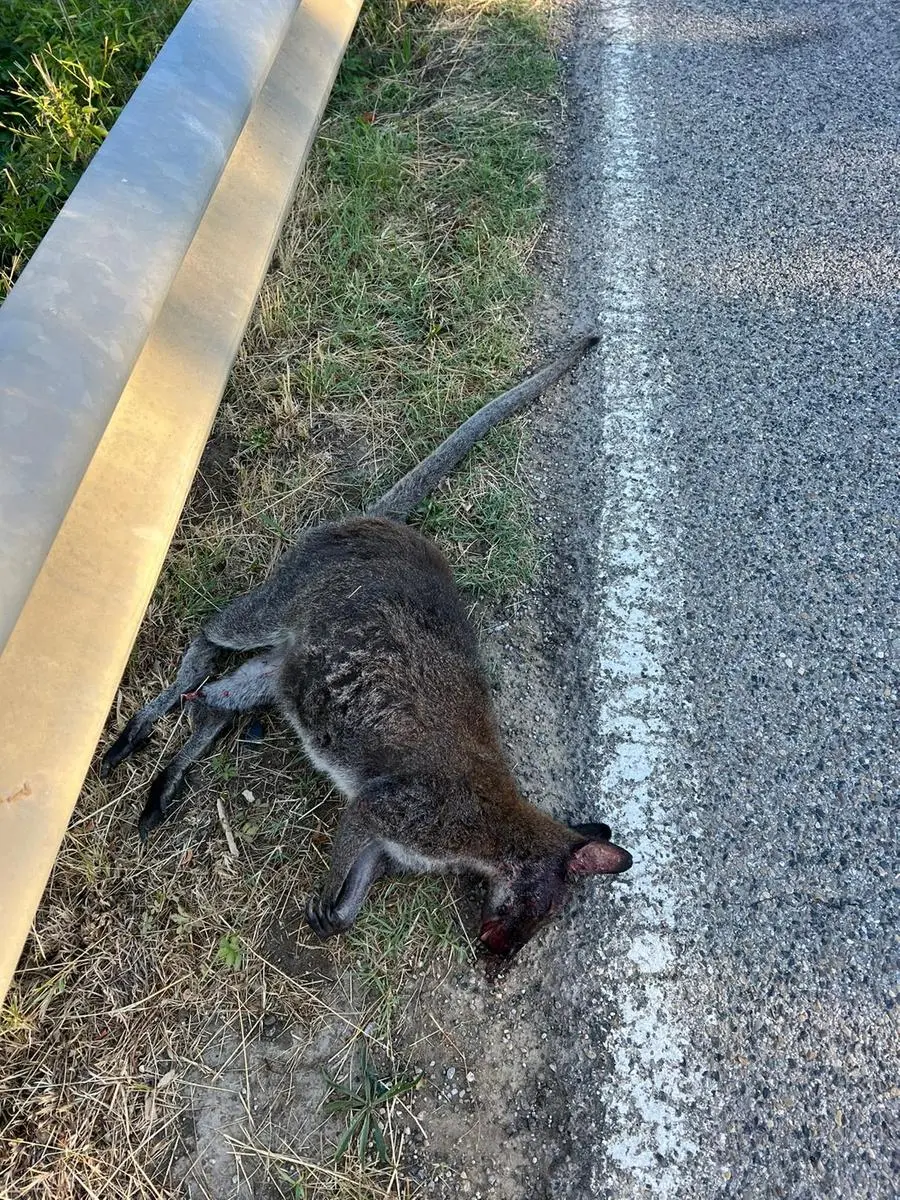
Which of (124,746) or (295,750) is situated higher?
(124,746)

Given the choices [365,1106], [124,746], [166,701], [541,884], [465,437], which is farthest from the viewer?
[465,437]

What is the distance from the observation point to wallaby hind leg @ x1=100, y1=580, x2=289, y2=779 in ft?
11.3

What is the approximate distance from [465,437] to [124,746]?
1.96m

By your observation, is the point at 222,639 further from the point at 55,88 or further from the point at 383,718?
the point at 55,88

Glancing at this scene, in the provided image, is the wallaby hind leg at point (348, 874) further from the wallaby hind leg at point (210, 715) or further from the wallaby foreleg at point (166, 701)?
the wallaby foreleg at point (166, 701)

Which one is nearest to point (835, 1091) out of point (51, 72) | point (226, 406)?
point (226, 406)

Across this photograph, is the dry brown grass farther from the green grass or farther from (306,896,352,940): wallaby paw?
the green grass

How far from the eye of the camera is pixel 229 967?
2.91 meters

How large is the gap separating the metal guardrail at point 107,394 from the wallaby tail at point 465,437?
3.10ft

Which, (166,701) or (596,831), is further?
(166,701)

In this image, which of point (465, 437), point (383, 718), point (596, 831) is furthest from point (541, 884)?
point (465, 437)

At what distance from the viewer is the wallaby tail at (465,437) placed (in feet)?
12.5

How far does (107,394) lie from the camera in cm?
226

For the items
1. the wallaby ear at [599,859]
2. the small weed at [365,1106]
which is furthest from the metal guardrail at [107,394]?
the wallaby ear at [599,859]
